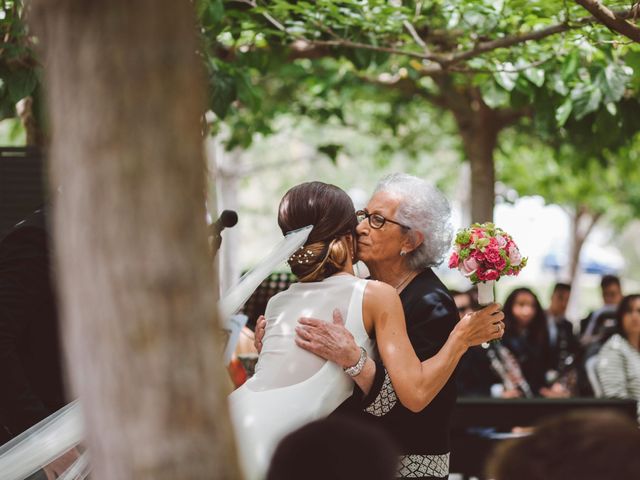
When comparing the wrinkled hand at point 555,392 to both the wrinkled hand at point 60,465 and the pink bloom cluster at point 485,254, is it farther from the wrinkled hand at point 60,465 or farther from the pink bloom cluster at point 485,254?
the wrinkled hand at point 60,465

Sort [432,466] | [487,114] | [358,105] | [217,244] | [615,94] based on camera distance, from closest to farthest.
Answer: [432,466]
[217,244]
[615,94]
[487,114]
[358,105]

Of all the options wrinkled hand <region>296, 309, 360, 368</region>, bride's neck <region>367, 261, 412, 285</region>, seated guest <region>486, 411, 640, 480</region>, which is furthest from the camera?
bride's neck <region>367, 261, 412, 285</region>

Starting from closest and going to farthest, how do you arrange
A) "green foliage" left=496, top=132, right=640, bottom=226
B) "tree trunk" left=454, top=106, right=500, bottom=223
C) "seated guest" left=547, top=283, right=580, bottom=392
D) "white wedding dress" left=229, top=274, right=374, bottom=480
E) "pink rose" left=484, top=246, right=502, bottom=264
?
"white wedding dress" left=229, top=274, right=374, bottom=480 < "pink rose" left=484, top=246, right=502, bottom=264 < "seated guest" left=547, top=283, right=580, bottom=392 < "tree trunk" left=454, top=106, right=500, bottom=223 < "green foliage" left=496, top=132, right=640, bottom=226

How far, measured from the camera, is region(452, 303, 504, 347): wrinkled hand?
3656 millimetres

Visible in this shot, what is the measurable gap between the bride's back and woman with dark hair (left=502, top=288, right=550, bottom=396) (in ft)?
20.7

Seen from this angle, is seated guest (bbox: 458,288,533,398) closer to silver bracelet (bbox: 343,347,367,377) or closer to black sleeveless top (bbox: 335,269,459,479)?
black sleeveless top (bbox: 335,269,459,479)

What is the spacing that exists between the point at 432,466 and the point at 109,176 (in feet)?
7.93

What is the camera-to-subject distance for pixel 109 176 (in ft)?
5.86

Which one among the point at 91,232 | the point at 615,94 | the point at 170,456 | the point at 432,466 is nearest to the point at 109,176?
the point at 91,232

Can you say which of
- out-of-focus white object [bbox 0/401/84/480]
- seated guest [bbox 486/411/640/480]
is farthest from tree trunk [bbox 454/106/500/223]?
seated guest [bbox 486/411/640/480]

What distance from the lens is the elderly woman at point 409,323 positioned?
3523 millimetres

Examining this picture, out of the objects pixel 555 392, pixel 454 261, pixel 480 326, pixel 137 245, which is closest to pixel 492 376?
pixel 555 392

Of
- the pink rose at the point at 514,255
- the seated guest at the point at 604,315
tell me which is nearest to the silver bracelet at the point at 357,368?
the pink rose at the point at 514,255

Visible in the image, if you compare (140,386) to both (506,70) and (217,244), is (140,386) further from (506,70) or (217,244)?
(506,70)
